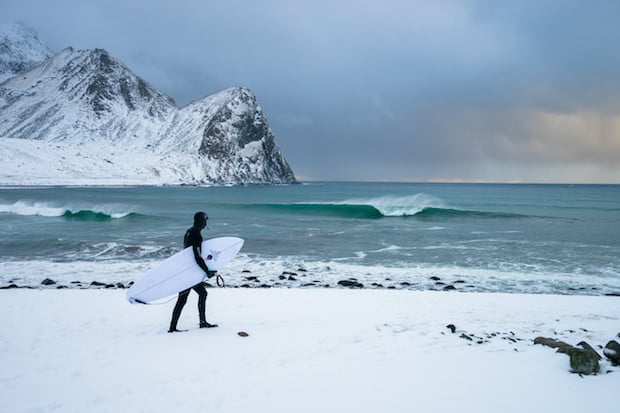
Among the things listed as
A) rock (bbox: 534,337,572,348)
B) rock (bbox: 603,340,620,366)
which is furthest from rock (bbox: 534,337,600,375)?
rock (bbox: 534,337,572,348)

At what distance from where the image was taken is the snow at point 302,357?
3979 millimetres

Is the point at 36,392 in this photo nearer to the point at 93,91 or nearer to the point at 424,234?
the point at 424,234

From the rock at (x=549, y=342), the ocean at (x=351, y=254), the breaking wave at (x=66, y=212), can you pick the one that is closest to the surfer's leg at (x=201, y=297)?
the ocean at (x=351, y=254)

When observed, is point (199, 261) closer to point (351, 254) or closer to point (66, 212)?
point (351, 254)

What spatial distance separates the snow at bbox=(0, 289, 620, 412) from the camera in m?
3.98

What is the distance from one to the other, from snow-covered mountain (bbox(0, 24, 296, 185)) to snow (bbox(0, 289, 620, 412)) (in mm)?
106995

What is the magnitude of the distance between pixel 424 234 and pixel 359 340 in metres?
18.7

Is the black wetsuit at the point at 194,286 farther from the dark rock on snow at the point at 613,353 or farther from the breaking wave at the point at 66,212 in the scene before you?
the breaking wave at the point at 66,212

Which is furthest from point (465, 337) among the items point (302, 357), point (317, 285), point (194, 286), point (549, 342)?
point (317, 285)

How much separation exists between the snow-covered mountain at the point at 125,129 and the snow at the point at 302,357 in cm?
10700

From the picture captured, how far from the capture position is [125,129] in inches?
5502

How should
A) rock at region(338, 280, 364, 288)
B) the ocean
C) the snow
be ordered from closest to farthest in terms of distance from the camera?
the snow
rock at region(338, 280, 364, 288)
the ocean

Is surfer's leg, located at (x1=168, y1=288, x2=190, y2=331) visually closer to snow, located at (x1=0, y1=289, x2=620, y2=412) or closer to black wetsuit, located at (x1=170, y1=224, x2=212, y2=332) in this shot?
black wetsuit, located at (x1=170, y1=224, x2=212, y2=332)

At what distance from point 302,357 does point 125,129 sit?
504 feet
